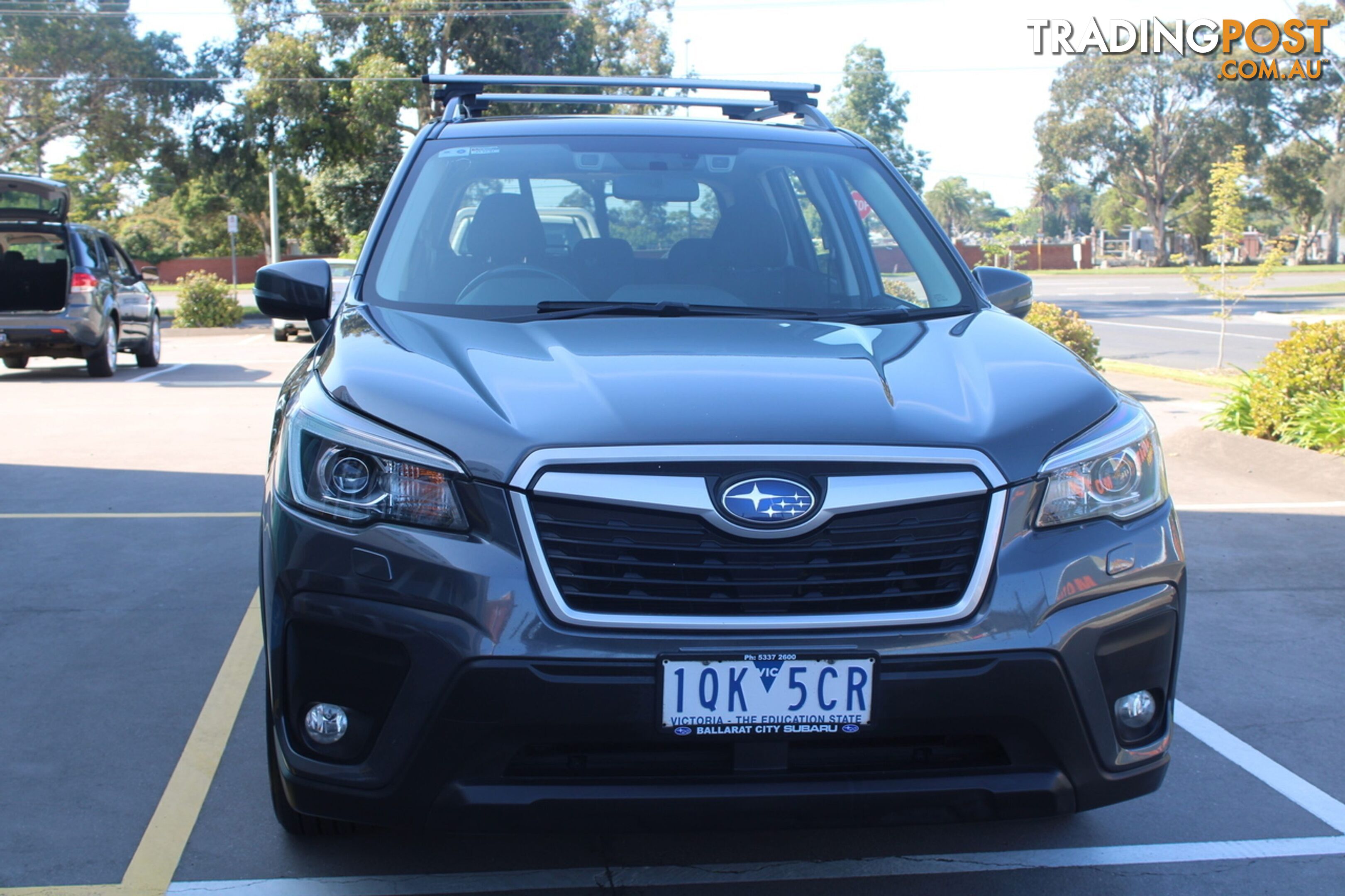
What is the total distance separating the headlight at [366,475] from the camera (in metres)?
2.42

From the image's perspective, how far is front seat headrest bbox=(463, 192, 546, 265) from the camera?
367 centimetres

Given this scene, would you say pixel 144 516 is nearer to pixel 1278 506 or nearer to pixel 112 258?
pixel 1278 506

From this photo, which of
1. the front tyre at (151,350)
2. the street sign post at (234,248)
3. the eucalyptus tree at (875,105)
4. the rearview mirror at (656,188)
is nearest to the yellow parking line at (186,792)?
the rearview mirror at (656,188)

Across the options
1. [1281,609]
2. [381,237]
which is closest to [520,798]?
[381,237]

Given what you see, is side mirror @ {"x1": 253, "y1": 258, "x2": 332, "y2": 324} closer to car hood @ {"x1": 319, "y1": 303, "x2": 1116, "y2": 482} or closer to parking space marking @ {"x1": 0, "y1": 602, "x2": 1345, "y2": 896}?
car hood @ {"x1": 319, "y1": 303, "x2": 1116, "y2": 482}

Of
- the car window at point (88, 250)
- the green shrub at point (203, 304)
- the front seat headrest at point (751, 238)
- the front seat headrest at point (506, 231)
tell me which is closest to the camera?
the front seat headrest at point (506, 231)

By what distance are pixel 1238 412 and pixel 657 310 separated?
754 cm

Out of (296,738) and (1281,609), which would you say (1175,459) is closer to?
(1281,609)

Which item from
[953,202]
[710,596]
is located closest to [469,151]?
[710,596]

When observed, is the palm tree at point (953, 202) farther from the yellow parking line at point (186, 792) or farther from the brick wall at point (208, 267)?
the yellow parking line at point (186, 792)

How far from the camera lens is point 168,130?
1314 inches

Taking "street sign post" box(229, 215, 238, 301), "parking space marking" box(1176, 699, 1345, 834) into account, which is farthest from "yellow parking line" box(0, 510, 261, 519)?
"street sign post" box(229, 215, 238, 301)

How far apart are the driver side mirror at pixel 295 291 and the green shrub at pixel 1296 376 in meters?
7.33

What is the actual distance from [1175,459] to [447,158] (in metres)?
6.53
